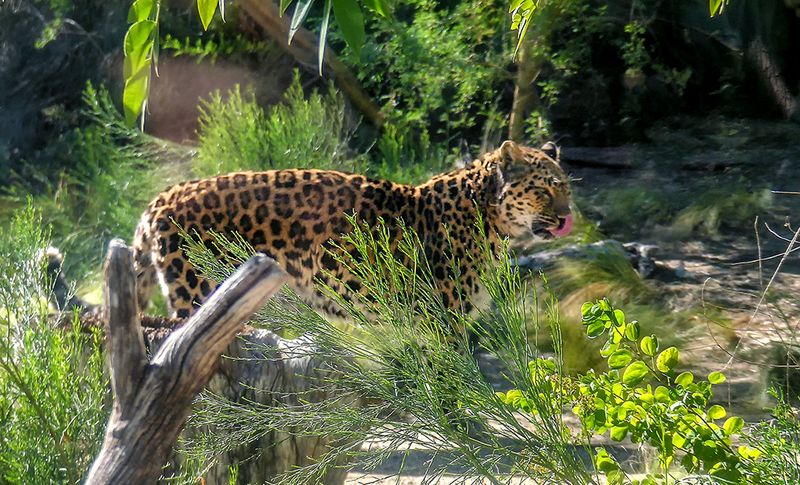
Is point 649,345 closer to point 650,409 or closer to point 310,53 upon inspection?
point 650,409

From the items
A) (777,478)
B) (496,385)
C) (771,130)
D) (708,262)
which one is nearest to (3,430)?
(777,478)

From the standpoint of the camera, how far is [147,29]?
2516mm

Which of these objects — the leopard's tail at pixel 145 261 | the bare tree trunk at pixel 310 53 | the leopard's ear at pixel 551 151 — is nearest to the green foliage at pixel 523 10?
the leopard's tail at pixel 145 261

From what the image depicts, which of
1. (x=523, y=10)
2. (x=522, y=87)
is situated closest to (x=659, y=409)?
(x=523, y=10)

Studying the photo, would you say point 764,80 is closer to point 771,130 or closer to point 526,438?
point 771,130

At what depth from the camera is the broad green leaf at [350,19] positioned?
2.34m

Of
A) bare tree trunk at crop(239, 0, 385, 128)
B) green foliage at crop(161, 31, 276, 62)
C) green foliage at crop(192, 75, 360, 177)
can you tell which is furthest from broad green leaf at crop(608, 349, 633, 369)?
green foliage at crop(161, 31, 276, 62)

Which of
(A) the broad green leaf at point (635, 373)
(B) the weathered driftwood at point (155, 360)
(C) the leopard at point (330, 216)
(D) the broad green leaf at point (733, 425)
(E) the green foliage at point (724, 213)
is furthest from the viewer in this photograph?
(E) the green foliage at point (724, 213)

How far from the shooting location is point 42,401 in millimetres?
3967

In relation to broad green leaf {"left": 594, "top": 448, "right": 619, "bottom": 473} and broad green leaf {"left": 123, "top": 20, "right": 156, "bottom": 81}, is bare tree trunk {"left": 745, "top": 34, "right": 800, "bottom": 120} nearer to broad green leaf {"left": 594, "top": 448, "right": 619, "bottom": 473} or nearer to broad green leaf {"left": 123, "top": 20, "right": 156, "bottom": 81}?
broad green leaf {"left": 594, "top": 448, "right": 619, "bottom": 473}

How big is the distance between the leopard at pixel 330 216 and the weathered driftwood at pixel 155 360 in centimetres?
226

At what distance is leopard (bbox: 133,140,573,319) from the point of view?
5.79m

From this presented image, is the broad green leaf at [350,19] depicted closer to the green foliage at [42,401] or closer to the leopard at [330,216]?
the green foliage at [42,401]

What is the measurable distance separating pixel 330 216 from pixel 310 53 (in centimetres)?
635
